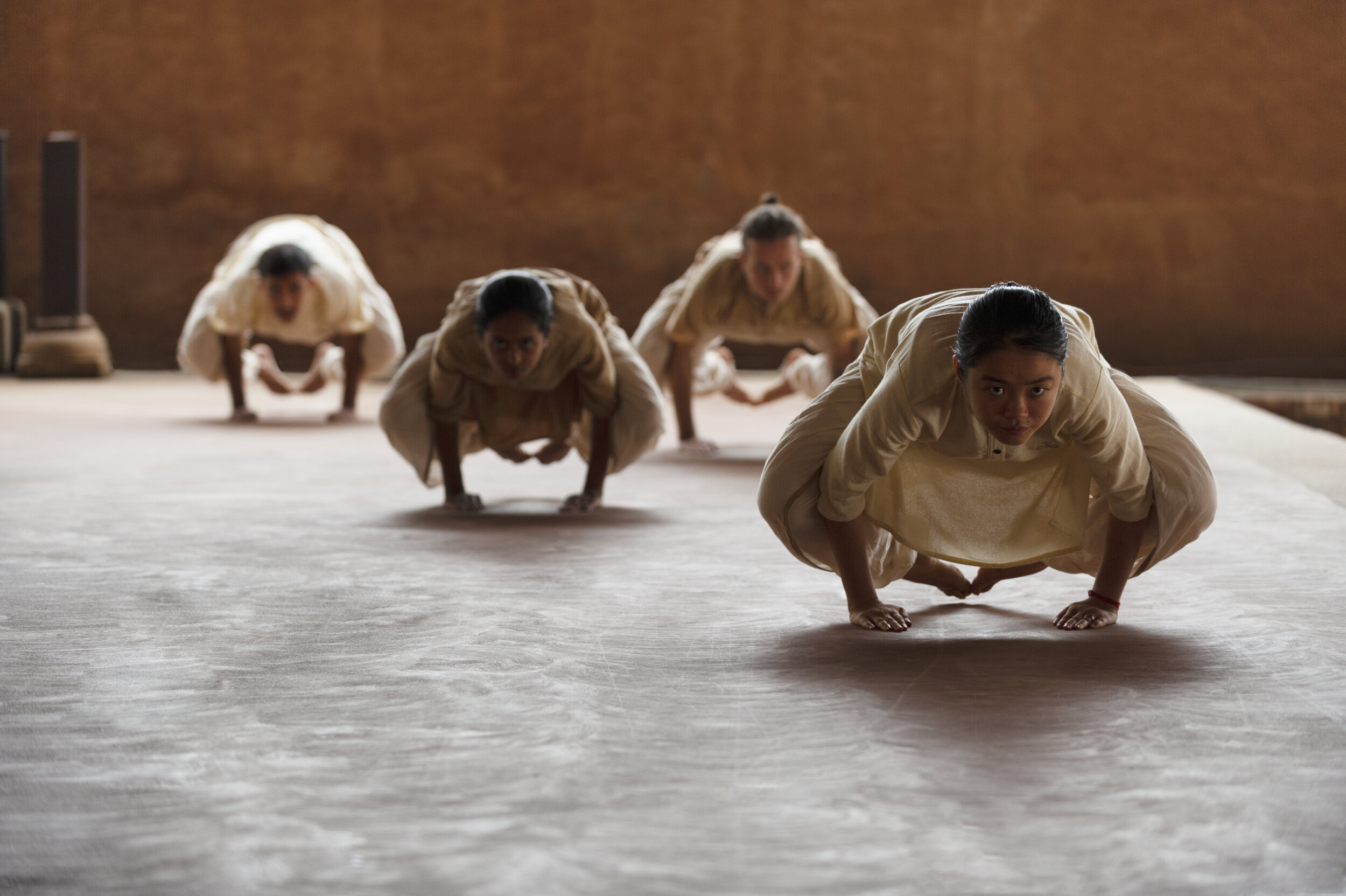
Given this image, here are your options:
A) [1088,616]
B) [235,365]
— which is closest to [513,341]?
[1088,616]

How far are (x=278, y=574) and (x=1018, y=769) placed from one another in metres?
1.45

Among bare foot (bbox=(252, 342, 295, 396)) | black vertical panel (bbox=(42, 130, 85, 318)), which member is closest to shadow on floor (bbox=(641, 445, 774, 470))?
bare foot (bbox=(252, 342, 295, 396))

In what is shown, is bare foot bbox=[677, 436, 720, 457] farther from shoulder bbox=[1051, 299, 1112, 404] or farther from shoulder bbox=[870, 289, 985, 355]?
shoulder bbox=[1051, 299, 1112, 404]

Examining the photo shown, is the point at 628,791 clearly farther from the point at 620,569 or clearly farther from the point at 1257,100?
the point at 1257,100

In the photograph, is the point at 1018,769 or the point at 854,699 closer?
the point at 1018,769

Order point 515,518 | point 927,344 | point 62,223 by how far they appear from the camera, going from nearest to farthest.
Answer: point 927,344 → point 515,518 → point 62,223

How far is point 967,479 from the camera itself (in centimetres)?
202

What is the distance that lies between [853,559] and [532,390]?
1377 mm

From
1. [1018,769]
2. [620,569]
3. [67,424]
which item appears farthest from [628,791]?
[67,424]

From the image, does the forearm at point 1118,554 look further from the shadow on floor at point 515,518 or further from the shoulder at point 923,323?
the shadow on floor at point 515,518

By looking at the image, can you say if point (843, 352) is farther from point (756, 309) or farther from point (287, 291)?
point (287, 291)

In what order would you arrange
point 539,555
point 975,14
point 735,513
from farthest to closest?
point 975,14, point 735,513, point 539,555

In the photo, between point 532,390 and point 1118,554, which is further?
point 532,390

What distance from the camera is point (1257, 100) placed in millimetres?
7840
